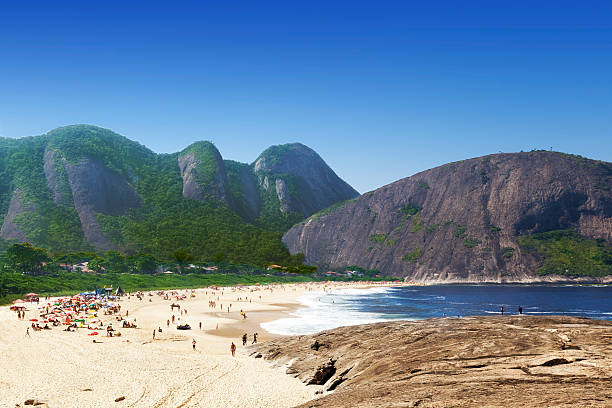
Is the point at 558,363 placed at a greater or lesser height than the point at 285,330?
greater

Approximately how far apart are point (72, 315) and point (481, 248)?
164 metres

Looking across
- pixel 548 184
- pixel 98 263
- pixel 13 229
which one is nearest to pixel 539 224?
pixel 548 184

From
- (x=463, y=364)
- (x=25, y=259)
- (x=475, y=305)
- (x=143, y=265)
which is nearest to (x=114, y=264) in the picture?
(x=143, y=265)

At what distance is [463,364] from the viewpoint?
16797 mm

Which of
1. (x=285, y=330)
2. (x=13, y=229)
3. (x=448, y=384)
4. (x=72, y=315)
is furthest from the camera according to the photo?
(x=13, y=229)

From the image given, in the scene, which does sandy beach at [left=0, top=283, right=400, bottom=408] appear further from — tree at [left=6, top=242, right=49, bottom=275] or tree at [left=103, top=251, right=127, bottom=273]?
tree at [left=103, top=251, right=127, bottom=273]

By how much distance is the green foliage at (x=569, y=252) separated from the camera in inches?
6550

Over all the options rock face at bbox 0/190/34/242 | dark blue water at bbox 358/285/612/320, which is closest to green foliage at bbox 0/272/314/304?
dark blue water at bbox 358/285/612/320

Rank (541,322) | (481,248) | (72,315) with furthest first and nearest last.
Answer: (481,248) → (72,315) → (541,322)

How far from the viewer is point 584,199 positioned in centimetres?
19488

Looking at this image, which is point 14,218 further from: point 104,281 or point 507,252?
point 507,252

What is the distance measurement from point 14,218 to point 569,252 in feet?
737

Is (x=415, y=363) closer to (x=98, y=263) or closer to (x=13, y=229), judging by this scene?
(x=98, y=263)

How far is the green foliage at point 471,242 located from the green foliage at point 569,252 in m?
17.1
